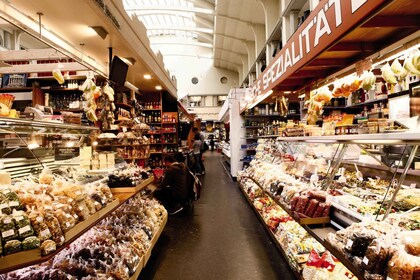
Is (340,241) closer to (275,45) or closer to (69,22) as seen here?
(69,22)

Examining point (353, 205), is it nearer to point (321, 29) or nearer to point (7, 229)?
point (321, 29)

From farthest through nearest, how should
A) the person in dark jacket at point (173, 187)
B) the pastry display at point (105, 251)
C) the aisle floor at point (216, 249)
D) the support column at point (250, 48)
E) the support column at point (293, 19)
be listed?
the support column at point (250, 48)
the support column at point (293, 19)
the person in dark jacket at point (173, 187)
the aisle floor at point (216, 249)
the pastry display at point (105, 251)

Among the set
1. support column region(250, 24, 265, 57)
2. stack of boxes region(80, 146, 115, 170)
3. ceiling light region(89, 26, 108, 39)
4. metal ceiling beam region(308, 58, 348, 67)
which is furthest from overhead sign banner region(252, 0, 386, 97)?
support column region(250, 24, 265, 57)

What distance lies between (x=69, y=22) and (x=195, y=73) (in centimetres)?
1933

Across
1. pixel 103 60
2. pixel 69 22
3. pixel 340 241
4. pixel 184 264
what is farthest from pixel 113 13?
pixel 340 241

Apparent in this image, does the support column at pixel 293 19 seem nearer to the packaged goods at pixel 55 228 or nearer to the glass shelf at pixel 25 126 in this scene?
the glass shelf at pixel 25 126

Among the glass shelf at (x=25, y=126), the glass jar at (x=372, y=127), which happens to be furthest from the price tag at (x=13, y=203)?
the glass jar at (x=372, y=127)

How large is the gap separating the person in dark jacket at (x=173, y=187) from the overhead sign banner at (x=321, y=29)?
2.69 metres

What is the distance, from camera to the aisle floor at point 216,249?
11.0 feet

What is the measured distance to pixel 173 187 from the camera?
225 inches

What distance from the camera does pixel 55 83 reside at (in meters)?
7.13

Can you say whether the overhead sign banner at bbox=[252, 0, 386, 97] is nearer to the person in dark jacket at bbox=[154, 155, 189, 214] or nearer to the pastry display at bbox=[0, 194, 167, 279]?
the pastry display at bbox=[0, 194, 167, 279]

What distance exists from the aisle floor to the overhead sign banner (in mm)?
2499

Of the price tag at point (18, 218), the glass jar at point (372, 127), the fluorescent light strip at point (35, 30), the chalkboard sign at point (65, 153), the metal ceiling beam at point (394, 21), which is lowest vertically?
the price tag at point (18, 218)
